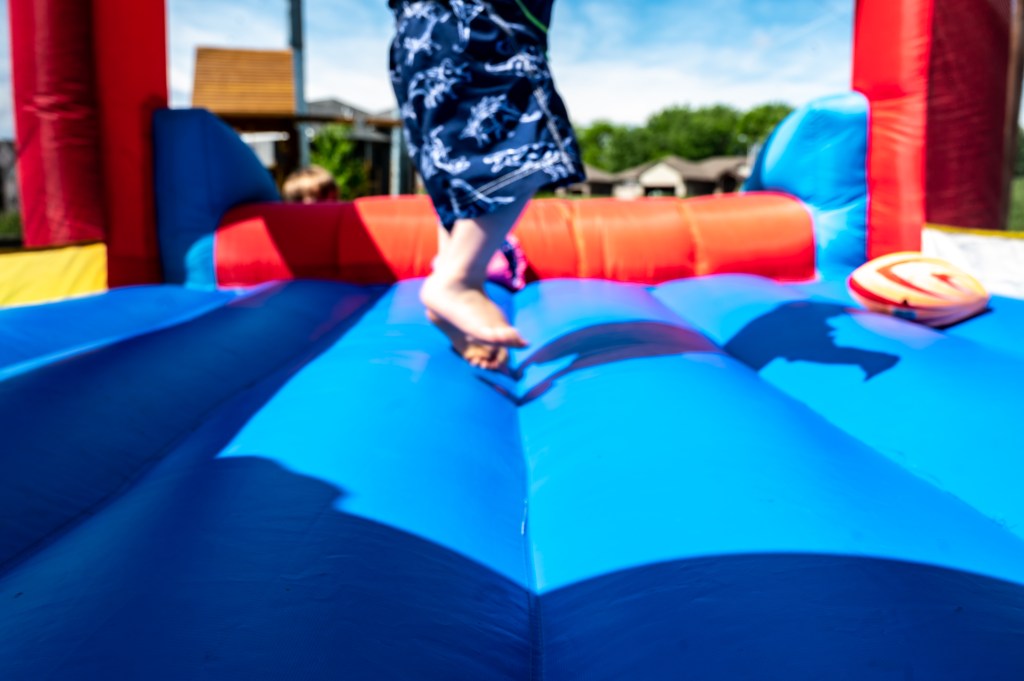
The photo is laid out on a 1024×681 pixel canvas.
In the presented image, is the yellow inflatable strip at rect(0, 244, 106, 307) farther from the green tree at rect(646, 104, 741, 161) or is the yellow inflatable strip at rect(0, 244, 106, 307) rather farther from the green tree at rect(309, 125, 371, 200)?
the green tree at rect(646, 104, 741, 161)

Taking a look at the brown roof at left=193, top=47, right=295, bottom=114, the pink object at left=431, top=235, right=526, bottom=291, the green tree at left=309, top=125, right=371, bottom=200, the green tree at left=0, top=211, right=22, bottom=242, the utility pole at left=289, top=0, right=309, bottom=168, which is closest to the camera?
the pink object at left=431, top=235, right=526, bottom=291

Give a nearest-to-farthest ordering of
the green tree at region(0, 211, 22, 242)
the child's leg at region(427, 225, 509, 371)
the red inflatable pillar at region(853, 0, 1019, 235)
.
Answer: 1. the child's leg at region(427, 225, 509, 371)
2. the red inflatable pillar at region(853, 0, 1019, 235)
3. the green tree at region(0, 211, 22, 242)

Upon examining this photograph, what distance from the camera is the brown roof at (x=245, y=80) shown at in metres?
8.50

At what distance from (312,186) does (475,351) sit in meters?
2.42

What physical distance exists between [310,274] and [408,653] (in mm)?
2023

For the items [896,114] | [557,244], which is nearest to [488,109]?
[557,244]

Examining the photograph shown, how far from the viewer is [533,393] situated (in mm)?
1205

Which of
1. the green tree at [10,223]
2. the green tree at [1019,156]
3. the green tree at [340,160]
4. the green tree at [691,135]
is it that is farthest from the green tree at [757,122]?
the green tree at [10,223]

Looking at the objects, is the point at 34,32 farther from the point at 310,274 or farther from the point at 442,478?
the point at 442,478

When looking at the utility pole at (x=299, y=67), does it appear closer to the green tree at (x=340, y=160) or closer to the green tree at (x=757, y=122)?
the green tree at (x=340, y=160)

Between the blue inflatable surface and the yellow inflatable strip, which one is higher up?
the yellow inflatable strip

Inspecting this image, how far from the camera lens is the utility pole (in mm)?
8102

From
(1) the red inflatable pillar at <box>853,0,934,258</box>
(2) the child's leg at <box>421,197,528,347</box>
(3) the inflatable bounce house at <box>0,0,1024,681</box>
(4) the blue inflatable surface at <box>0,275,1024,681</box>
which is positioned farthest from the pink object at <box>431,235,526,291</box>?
(1) the red inflatable pillar at <box>853,0,934,258</box>

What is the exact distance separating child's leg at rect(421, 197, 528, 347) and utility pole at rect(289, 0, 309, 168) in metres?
7.49
